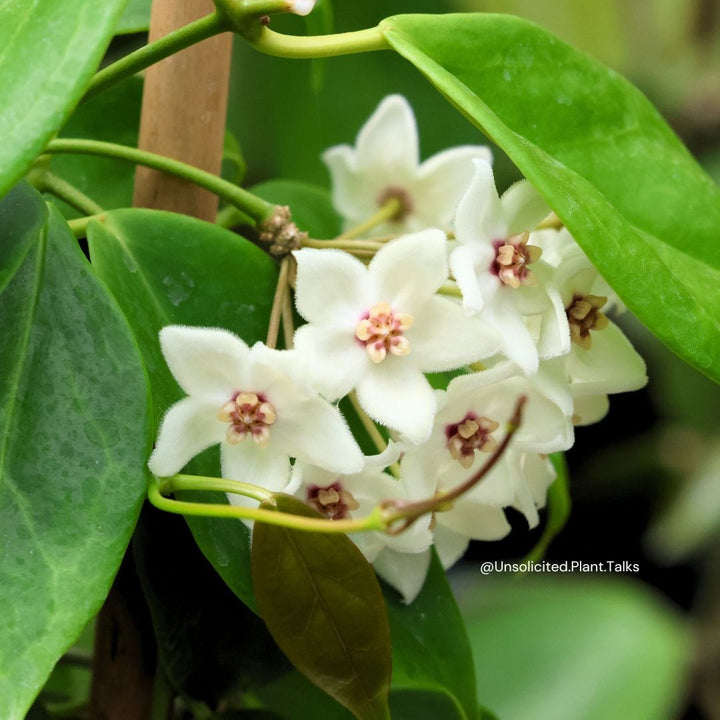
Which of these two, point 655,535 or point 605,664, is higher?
point 605,664

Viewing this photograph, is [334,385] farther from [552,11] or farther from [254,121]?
[552,11]

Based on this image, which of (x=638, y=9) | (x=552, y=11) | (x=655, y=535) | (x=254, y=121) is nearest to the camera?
(x=254, y=121)

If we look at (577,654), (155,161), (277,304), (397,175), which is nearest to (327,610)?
(277,304)

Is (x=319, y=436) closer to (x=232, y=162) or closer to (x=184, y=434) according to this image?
(x=184, y=434)

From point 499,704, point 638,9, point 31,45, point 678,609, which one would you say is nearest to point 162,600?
point 31,45

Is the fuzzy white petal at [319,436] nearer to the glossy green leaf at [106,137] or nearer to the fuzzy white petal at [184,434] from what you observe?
the fuzzy white petal at [184,434]

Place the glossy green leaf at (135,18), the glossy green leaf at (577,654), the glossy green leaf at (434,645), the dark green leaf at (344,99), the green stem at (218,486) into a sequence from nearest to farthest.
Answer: the green stem at (218,486)
the glossy green leaf at (434,645)
the glossy green leaf at (135,18)
the dark green leaf at (344,99)
the glossy green leaf at (577,654)

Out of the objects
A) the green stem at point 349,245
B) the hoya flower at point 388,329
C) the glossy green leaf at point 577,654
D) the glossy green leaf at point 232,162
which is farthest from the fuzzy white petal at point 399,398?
the glossy green leaf at point 577,654
